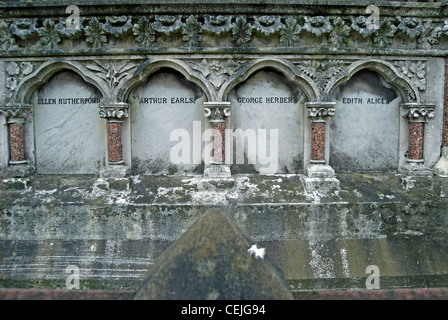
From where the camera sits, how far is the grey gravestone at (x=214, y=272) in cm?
228

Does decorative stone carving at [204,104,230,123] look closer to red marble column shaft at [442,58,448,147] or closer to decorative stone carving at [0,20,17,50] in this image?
decorative stone carving at [0,20,17,50]

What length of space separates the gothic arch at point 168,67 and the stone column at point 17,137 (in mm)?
1820

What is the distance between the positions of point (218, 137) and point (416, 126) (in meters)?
3.62

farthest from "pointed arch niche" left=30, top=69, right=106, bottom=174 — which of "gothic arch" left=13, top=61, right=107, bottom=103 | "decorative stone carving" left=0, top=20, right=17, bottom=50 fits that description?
"decorative stone carving" left=0, top=20, right=17, bottom=50

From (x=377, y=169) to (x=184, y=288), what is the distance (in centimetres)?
535

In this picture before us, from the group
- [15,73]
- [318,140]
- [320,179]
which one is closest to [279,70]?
[318,140]

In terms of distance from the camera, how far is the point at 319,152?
242 inches

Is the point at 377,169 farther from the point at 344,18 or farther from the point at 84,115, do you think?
the point at 84,115

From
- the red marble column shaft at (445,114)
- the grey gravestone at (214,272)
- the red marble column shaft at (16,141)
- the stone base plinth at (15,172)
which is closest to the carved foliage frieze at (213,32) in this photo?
the red marble column shaft at (445,114)

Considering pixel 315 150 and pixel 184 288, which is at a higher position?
pixel 315 150

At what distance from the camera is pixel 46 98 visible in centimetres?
641

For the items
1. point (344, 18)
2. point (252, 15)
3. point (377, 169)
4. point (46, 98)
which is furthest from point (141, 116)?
point (377, 169)

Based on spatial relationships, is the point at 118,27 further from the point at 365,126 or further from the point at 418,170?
the point at 418,170

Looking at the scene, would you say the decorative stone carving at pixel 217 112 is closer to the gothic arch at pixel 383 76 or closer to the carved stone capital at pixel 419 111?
the gothic arch at pixel 383 76
